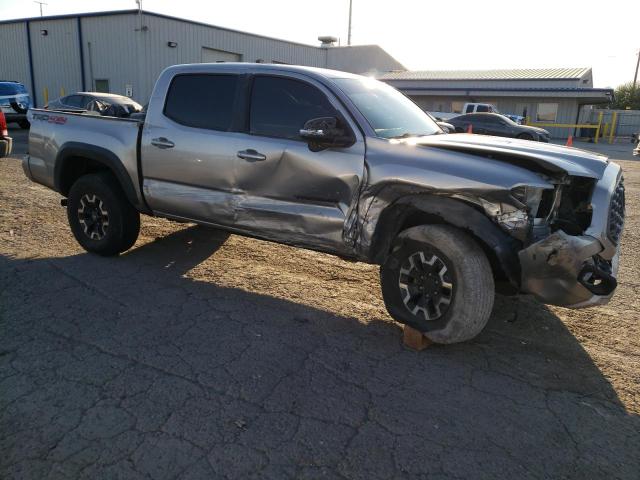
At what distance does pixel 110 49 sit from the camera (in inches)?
1125

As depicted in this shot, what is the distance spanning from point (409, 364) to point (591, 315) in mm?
1916

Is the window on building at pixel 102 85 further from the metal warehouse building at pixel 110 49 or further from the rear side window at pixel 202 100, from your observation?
the rear side window at pixel 202 100

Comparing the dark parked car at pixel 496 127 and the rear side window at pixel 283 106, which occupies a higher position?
the rear side window at pixel 283 106

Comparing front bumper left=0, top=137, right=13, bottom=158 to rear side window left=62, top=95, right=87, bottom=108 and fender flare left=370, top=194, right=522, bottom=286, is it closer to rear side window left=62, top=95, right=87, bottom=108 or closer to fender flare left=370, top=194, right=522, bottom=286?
fender flare left=370, top=194, right=522, bottom=286

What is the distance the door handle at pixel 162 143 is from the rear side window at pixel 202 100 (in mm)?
222

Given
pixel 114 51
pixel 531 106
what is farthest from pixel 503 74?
pixel 114 51

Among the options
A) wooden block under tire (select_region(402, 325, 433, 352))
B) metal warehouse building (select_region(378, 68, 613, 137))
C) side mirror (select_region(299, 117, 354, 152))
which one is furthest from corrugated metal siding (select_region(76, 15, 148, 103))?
wooden block under tire (select_region(402, 325, 433, 352))

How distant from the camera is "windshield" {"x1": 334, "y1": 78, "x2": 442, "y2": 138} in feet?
13.5

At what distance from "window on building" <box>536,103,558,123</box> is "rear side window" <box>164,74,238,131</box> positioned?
36.9 meters

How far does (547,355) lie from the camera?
11.9ft

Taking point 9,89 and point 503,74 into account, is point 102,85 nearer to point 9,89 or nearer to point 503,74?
point 9,89

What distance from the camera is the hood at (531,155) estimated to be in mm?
3236

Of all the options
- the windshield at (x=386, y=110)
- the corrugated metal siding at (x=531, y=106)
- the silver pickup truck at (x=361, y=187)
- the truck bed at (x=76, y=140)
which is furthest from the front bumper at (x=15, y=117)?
the corrugated metal siding at (x=531, y=106)

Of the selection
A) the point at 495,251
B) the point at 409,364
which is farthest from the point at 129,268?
the point at 495,251
